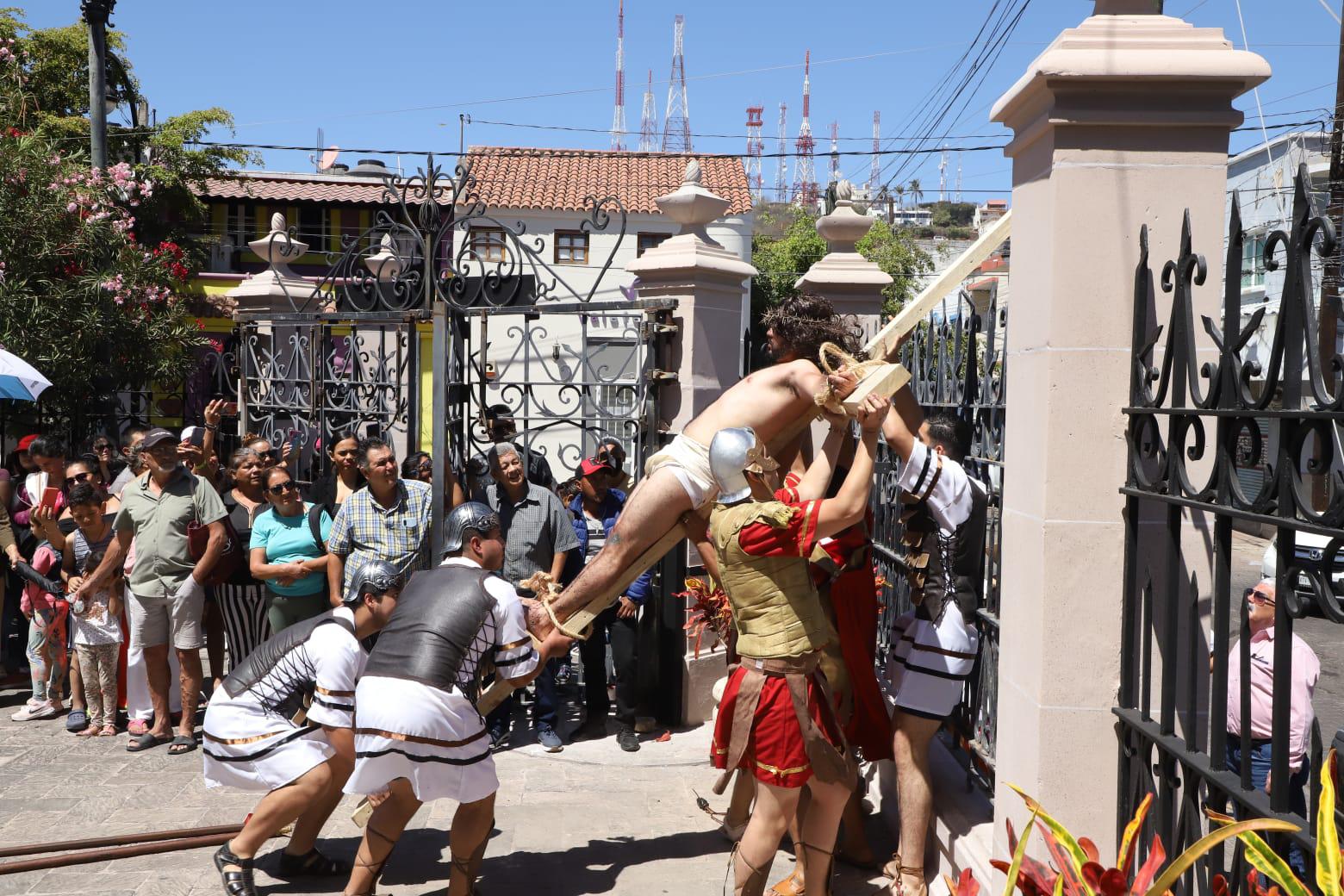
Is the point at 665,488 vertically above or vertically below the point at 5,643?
above

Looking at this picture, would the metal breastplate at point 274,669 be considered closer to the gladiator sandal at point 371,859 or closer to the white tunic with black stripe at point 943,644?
the gladiator sandal at point 371,859

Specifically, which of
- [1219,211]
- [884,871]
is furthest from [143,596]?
[1219,211]

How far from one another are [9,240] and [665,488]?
32.0 feet

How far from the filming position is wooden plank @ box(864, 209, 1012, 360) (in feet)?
13.1

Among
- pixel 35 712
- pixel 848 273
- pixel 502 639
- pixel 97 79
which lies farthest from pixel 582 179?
pixel 502 639

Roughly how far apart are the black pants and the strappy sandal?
8.87ft

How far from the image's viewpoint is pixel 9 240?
444 inches

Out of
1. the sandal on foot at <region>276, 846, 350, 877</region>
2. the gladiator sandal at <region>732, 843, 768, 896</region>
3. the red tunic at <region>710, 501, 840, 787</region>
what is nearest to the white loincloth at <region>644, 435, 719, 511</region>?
the red tunic at <region>710, 501, 840, 787</region>

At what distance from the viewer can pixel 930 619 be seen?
4.49 meters

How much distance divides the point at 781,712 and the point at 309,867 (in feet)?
8.02

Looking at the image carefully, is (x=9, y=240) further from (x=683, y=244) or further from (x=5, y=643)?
(x=683, y=244)

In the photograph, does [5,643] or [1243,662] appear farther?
[5,643]

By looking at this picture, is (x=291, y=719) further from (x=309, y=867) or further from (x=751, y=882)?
(x=751, y=882)

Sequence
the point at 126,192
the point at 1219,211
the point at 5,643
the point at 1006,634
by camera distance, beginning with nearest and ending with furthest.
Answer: the point at 1219,211, the point at 1006,634, the point at 5,643, the point at 126,192
